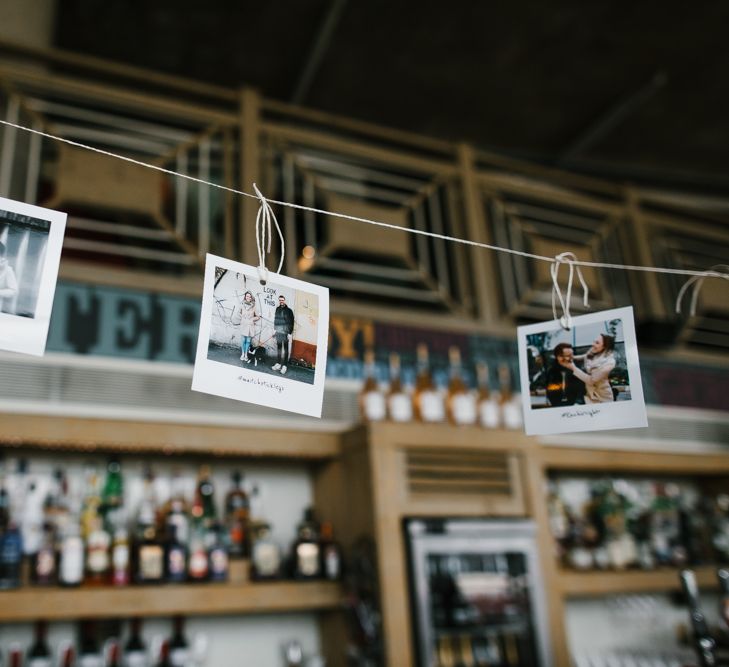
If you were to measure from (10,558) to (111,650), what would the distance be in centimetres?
51

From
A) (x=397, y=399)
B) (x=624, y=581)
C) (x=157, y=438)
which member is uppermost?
(x=397, y=399)

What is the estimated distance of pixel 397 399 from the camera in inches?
136

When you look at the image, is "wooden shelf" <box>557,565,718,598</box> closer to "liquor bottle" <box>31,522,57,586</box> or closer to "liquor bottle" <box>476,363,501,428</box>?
"liquor bottle" <box>476,363,501,428</box>

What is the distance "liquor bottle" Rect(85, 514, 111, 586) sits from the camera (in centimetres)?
278

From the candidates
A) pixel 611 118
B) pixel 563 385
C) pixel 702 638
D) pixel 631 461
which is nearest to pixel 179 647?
pixel 702 638

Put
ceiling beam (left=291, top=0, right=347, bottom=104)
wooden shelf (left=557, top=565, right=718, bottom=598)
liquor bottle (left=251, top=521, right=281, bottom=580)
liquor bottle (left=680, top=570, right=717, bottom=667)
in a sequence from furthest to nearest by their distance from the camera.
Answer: ceiling beam (left=291, top=0, right=347, bottom=104), wooden shelf (left=557, top=565, right=718, bottom=598), liquor bottle (left=251, top=521, right=281, bottom=580), liquor bottle (left=680, top=570, right=717, bottom=667)

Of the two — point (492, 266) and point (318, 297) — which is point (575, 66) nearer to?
point (492, 266)

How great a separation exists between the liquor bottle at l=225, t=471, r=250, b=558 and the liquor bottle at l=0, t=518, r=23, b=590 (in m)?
0.81

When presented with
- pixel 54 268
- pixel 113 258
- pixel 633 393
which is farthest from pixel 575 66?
pixel 54 268

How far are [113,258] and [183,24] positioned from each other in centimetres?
154

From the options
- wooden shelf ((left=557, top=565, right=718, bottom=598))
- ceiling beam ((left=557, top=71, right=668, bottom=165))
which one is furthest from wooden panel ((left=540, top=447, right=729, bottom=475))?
ceiling beam ((left=557, top=71, right=668, bottom=165))

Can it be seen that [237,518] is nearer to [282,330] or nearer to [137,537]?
[137,537]

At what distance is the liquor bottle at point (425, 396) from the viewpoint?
11.5ft

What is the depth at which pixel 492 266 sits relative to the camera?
4.49 m
